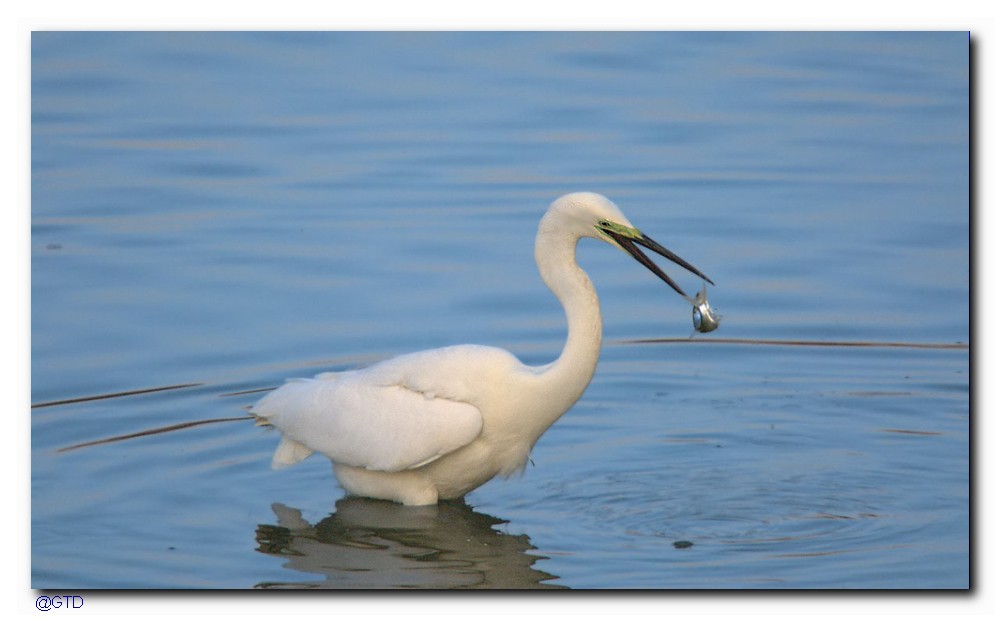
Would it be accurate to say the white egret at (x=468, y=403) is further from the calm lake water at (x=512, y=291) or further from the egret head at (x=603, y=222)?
the calm lake water at (x=512, y=291)

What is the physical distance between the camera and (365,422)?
689 cm

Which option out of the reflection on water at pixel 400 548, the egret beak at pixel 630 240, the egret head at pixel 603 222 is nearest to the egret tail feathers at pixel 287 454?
the reflection on water at pixel 400 548

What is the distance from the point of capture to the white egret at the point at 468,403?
6.70 metres

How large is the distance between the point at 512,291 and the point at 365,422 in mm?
3084

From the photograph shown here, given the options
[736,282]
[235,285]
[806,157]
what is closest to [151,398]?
[235,285]

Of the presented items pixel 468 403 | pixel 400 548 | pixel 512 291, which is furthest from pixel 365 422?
pixel 512 291

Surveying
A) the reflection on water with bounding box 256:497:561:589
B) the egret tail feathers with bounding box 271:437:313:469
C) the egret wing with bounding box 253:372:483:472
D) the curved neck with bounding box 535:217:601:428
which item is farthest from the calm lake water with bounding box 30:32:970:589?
the curved neck with bounding box 535:217:601:428

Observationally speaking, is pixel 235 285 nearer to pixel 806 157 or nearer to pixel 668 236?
pixel 668 236

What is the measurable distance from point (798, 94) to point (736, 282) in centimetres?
230

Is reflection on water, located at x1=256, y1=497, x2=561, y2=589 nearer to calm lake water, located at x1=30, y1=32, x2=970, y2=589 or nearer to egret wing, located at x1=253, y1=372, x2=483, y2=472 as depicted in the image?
calm lake water, located at x1=30, y1=32, x2=970, y2=589

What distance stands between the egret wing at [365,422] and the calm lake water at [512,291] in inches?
11.6

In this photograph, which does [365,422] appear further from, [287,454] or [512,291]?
[512,291]

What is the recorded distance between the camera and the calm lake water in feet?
21.7

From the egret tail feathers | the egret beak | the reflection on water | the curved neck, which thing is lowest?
the reflection on water
